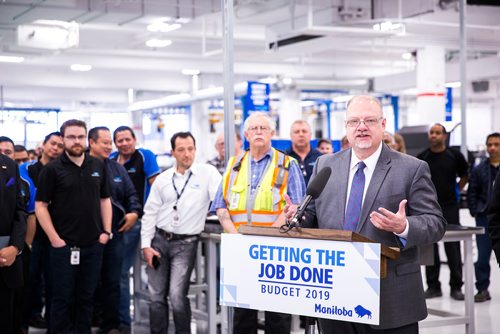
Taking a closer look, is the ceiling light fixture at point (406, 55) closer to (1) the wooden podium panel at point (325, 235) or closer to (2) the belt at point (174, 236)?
(2) the belt at point (174, 236)

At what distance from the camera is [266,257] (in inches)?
101

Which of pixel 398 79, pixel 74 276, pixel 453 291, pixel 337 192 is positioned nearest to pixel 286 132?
pixel 398 79

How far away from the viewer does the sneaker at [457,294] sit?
23.4 feet

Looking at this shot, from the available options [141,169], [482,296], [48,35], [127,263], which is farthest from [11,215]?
[48,35]

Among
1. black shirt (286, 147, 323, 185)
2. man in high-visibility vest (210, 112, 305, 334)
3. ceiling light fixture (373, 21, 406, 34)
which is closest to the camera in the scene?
man in high-visibility vest (210, 112, 305, 334)

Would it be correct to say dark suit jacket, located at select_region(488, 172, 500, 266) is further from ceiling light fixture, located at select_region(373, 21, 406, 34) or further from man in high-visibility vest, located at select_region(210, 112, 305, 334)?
ceiling light fixture, located at select_region(373, 21, 406, 34)

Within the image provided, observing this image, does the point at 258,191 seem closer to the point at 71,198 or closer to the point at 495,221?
the point at 71,198

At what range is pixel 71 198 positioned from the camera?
505 centimetres

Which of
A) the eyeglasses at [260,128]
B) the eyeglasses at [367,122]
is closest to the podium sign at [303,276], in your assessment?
the eyeglasses at [367,122]

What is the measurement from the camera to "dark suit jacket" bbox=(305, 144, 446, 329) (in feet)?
8.56

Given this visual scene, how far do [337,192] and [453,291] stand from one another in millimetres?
4949

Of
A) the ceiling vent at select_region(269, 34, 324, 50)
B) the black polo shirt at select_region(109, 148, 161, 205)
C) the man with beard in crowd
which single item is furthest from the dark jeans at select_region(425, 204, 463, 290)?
the ceiling vent at select_region(269, 34, 324, 50)

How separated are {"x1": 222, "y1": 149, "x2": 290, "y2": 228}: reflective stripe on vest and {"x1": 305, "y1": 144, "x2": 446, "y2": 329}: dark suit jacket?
162cm

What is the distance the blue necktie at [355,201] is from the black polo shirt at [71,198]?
285 cm
